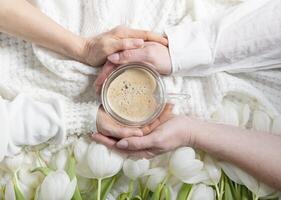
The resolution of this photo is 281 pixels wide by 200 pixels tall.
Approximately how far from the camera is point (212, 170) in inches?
44.2

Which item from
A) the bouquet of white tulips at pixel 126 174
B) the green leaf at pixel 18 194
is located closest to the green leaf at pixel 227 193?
the bouquet of white tulips at pixel 126 174

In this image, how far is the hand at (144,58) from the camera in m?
1.12

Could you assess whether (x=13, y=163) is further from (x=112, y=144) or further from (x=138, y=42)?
(x=138, y=42)

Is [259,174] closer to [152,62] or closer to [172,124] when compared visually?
[172,124]

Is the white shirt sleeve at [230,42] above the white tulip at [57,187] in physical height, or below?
above

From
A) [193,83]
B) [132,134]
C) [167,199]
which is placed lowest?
[167,199]

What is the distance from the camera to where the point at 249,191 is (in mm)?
1145

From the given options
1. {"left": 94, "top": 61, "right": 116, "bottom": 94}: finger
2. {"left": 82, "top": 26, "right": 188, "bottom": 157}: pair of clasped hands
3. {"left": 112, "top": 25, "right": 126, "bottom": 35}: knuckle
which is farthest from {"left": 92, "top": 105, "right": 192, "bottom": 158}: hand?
{"left": 112, "top": 25, "right": 126, "bottom": 35}: knuckle

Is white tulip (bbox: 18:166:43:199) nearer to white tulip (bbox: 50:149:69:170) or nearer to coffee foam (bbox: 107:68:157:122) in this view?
white tulip (bbox: 50:149:69:170)

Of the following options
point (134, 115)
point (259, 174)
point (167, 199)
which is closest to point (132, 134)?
point (134, 115)

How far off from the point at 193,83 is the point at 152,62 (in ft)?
0.36

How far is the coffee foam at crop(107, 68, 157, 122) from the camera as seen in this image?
3.65 ft

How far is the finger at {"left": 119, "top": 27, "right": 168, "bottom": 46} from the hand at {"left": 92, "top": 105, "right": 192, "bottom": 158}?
6.5 inches

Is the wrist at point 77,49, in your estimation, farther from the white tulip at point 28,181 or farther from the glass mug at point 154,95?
the white tulip at point 28,181
